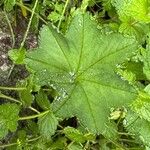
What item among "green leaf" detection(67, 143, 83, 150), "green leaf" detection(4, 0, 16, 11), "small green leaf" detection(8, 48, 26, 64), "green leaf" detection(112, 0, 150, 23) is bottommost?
"green leaf" detection(67, 143, 83, 150)

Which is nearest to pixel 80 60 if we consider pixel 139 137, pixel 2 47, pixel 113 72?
pixel 113 72

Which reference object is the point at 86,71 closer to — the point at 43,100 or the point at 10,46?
the point at 43,100

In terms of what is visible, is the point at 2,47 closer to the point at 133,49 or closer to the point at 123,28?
the point at 123,28

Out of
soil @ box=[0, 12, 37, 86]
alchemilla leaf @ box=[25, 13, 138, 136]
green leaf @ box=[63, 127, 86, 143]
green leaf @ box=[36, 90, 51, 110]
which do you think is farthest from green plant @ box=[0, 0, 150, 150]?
soil @ box=[0, 12, 37, 86]

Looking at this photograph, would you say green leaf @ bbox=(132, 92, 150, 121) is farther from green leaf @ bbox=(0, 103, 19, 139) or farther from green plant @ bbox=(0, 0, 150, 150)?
green leaf @ bbox=(0, 103, 19, 139)

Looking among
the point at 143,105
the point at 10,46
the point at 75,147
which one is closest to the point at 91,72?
the point at 143,105

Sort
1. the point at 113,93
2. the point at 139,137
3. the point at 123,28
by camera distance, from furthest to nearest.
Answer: the point at 123,28, the point at 139,137, the point at 113,93
